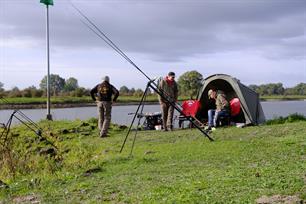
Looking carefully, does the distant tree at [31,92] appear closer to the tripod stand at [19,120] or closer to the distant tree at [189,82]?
the distant tree at [189,82]

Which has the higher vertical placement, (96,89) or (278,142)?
(96,89)

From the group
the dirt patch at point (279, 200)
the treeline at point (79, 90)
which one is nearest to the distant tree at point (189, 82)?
the treeline at point (79, 90)

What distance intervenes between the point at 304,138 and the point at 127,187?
491 centimetres

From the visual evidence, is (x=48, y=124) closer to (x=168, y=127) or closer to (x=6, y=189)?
(x=168, y=127)

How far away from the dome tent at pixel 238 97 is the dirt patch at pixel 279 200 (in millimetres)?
9360

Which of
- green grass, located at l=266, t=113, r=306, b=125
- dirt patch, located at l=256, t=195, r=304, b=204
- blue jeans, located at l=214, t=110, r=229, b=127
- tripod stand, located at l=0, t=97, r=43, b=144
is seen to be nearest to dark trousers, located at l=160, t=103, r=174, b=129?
blue jeans, located at l=214, t=110, r=229, b=127

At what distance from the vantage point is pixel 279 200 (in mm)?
5086

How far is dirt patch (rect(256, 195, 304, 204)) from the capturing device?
4.97 meters

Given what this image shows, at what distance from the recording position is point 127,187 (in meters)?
6.70

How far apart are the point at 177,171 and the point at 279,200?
2740 mm

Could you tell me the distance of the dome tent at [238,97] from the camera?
14766 millimetres

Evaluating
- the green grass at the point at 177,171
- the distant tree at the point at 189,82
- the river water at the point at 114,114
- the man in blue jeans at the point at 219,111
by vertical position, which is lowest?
the green grass at the point at 177,171

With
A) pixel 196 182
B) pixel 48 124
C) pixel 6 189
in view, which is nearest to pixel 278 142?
pixel 196 182

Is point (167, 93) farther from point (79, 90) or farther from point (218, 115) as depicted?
point (79, 90)
